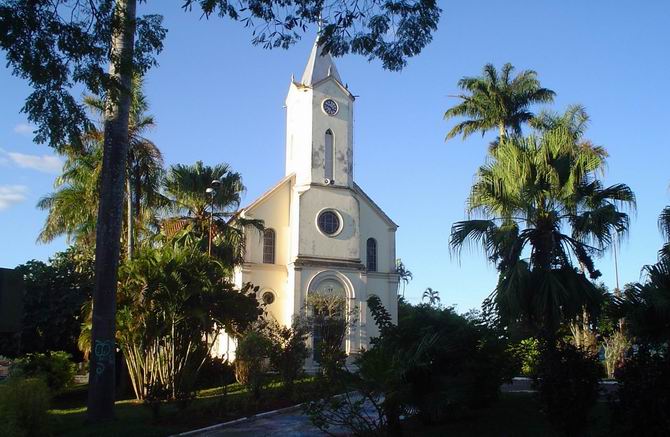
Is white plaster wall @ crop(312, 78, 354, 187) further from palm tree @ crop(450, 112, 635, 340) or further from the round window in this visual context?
palm tree @ crop(450, 112, 635, 340)

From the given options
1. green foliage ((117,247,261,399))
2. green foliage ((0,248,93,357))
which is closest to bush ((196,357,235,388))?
green foliage ((117,247,261,399))

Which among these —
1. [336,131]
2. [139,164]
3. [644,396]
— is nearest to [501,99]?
[336,131]

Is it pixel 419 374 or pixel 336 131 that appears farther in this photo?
pixel 336 131

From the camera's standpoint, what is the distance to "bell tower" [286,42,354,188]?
33.5 meters

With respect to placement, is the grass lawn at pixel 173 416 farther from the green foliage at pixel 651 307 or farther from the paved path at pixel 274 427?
the green foliage at pixel 651 307

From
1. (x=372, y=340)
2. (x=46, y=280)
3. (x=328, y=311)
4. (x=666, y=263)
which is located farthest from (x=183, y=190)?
(x=666, y=263)

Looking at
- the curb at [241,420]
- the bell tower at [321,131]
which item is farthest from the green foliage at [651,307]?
the bell tower at [321,131]

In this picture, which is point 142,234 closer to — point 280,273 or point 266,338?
point 280,273

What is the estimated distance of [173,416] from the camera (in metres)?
15.0

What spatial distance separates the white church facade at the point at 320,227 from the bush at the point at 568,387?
20.8 m

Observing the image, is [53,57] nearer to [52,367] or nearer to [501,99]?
[52,367]

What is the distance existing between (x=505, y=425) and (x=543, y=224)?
4428mm

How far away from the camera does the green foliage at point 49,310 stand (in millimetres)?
24203

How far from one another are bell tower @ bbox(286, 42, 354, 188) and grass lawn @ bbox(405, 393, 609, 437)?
2140 centimetres
